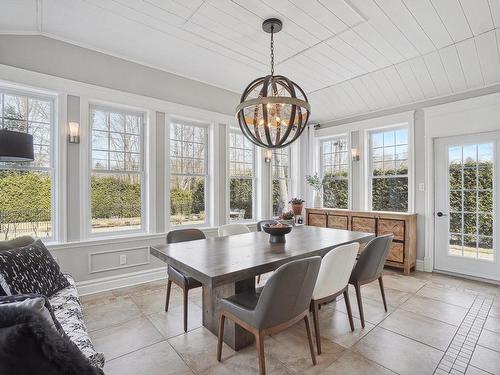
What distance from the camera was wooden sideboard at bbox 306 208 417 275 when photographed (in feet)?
14.0

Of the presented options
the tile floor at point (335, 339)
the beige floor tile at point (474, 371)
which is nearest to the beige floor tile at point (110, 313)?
the tile floor at point (335, 339)

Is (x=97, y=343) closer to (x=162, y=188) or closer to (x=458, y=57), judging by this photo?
(x=162, y=188)

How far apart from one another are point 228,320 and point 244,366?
14.7 inches

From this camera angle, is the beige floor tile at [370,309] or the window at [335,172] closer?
the beige floor tile at [370,309]

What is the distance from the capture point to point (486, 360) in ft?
6.88

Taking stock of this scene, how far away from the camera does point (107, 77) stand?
11.7ft

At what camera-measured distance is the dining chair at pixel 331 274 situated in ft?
7.11

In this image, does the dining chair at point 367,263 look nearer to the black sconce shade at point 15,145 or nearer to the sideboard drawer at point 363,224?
the sideboard drawer at point 363,224

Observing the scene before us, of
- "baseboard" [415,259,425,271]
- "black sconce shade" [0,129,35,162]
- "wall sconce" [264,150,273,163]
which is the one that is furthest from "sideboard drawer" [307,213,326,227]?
"black sconce shade" [0,129,35,162]

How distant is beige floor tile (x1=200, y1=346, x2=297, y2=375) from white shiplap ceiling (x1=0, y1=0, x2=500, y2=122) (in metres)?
3.04

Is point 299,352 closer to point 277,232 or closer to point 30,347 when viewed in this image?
point 277,232

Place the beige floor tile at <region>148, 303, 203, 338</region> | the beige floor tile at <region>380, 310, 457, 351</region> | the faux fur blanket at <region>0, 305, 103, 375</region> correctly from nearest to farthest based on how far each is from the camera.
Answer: the faux fur blanket at <region>0, 305, 103, 375</region>, the beige floor tile at <region>380, 310, 457, 351</region>, the beige floor tile at <region>148, 303, 203, 338</region>

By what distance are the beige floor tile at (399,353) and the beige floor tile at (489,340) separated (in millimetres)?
478

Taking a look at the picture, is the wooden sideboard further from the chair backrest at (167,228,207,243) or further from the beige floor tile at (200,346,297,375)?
the beige floor tile at (200,346,297,375)
